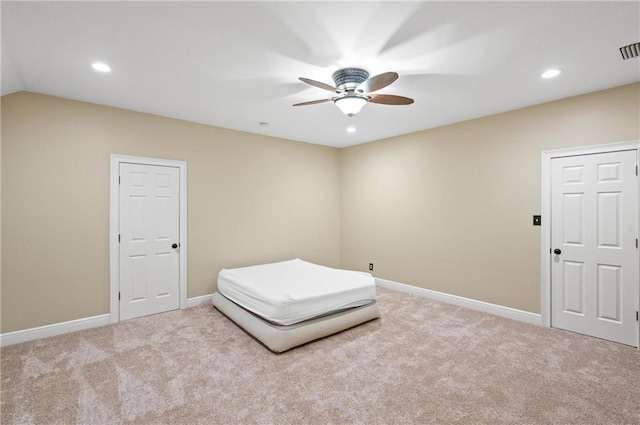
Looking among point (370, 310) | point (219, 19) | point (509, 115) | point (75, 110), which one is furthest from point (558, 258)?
point (75, 110)

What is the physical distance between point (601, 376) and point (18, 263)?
558 centimetres

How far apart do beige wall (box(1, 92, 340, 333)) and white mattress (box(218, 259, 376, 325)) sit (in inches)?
31.3

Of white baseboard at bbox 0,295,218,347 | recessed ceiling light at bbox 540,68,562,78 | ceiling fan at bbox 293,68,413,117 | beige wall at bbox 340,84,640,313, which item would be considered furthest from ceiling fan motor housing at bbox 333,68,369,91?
white baseboard at bbox 0,295,218,347

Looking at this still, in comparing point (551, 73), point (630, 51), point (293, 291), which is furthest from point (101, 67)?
point (630, 51)

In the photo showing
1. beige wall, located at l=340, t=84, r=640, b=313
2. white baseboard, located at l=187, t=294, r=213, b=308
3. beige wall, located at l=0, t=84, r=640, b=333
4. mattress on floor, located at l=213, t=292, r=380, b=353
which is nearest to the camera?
mattress on floor, located at l=213, t=292, r=380, b=353

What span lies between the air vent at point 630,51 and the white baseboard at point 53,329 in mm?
5618

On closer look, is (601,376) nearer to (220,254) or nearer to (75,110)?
(220,254)

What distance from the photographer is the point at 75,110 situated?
335 centimetres

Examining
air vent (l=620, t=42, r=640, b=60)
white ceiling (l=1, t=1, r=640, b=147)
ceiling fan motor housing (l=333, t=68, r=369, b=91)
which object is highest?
white ceiling (l=1, t=1, r=640, b=147)

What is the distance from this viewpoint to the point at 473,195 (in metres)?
4.11

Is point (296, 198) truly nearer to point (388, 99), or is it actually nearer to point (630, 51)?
point (388, 99)

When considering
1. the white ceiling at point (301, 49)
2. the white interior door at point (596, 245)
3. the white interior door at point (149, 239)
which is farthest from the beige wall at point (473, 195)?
the white interior door at point (149, 239)

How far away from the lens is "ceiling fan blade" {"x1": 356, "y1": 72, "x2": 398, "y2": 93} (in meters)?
2.20

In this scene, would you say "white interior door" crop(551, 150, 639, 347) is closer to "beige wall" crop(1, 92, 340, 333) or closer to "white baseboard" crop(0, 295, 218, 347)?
"beige wall" crop(1, 92, 340, 333)
